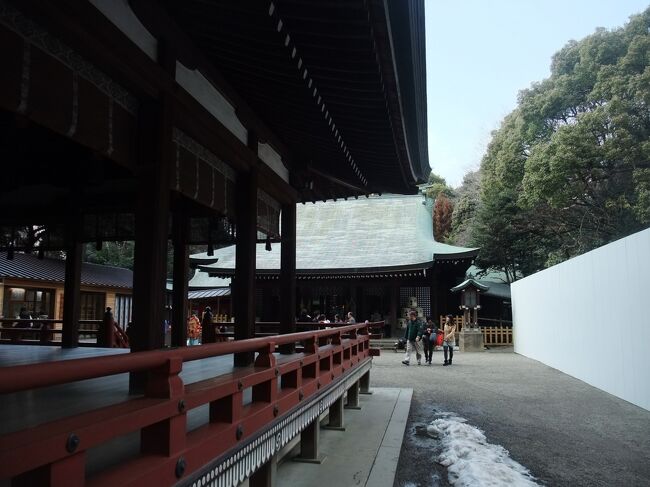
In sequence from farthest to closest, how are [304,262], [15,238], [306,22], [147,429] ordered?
[304,262] → [15,238] → [306,22] → [147,429]

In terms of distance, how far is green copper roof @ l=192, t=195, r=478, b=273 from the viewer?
2182 centimetres

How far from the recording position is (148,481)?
2004 millimetres

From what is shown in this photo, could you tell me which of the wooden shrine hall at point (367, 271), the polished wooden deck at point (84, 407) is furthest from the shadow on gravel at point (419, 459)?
the wooden shrine hall at point (367, 271)

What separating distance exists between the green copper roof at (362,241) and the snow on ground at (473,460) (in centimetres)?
1397

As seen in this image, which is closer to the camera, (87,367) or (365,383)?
(87,367)

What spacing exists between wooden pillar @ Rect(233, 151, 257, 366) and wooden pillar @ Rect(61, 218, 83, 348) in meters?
3.00

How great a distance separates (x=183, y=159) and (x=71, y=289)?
13.3 ft

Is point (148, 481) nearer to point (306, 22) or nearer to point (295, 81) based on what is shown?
point (306, 22)

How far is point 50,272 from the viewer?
20.8 m

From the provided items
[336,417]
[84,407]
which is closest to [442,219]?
[336,417]

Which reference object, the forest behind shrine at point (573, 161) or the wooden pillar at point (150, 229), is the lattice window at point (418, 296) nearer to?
the forest behind shrine at point (573, 161)

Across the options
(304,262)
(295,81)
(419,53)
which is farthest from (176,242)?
(304,262)

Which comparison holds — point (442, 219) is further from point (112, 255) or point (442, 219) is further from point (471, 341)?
point (112, 255)

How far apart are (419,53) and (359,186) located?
336 centimetres
